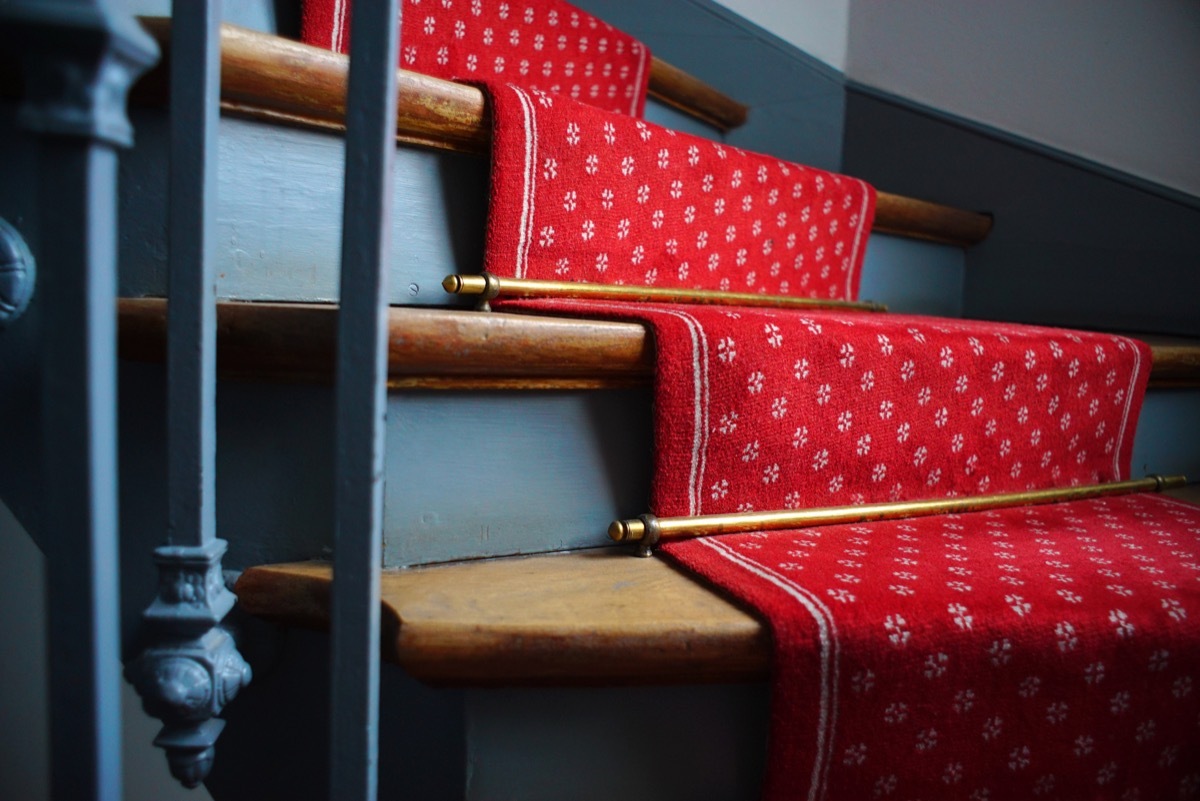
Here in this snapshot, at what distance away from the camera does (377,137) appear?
0.41 meters

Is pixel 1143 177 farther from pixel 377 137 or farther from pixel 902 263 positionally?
pixel 377 137

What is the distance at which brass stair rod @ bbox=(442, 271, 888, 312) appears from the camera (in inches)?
26.8

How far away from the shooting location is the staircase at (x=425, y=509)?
0.49 m

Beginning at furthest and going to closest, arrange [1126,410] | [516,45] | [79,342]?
[516,45] < [1126,410] < [79,342]

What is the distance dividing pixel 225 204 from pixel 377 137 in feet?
0.86

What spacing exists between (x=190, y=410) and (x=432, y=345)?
145 millimetres

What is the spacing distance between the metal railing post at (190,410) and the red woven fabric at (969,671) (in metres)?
0.32

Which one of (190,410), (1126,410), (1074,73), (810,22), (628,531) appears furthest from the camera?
(810,22)

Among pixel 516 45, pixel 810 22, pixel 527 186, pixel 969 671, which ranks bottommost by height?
pixel 969 671

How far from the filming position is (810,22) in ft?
5.70

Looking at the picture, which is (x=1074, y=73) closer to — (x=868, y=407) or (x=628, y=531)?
(x=868, y=407)

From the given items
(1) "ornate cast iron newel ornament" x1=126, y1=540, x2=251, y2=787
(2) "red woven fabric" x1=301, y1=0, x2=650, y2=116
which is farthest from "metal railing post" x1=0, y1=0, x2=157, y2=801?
(2) "red woven fabric" x1=301, y1=0, x2=650, y2=116

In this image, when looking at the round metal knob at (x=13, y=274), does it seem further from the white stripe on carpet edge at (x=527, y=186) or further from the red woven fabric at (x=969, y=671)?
the red woven fabric at (x=969, y=671)

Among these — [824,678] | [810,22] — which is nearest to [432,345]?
[824,678]
